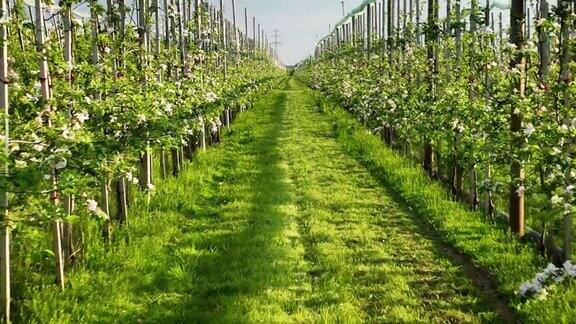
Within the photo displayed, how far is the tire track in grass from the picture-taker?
246 inches

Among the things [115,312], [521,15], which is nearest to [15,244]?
[115,312]

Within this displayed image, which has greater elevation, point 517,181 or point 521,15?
point 521,15

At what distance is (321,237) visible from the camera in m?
8.82

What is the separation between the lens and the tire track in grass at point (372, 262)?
6.25m

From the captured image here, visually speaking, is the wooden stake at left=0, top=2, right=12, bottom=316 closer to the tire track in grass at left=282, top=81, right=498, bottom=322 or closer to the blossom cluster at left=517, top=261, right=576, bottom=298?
the tire track in grass at left=282, top=81, right=498, bottom=322

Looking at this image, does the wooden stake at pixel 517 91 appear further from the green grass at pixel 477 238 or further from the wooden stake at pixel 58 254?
the wooden stake at pixel 58 254

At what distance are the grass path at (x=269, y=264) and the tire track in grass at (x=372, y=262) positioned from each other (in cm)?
2

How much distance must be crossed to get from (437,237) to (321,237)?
1837 millimetres

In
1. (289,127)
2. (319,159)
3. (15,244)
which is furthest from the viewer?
(289,127)

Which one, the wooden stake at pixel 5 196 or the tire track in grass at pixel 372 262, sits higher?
the wooden stake at pixel 5 196

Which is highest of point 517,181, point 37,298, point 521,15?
point 521,15

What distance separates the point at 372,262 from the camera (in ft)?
25.5

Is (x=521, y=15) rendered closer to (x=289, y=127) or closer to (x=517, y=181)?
(x=517, y=181)

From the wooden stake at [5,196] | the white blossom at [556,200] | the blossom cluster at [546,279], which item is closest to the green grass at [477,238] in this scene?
the blossom cluster at [546,279]
